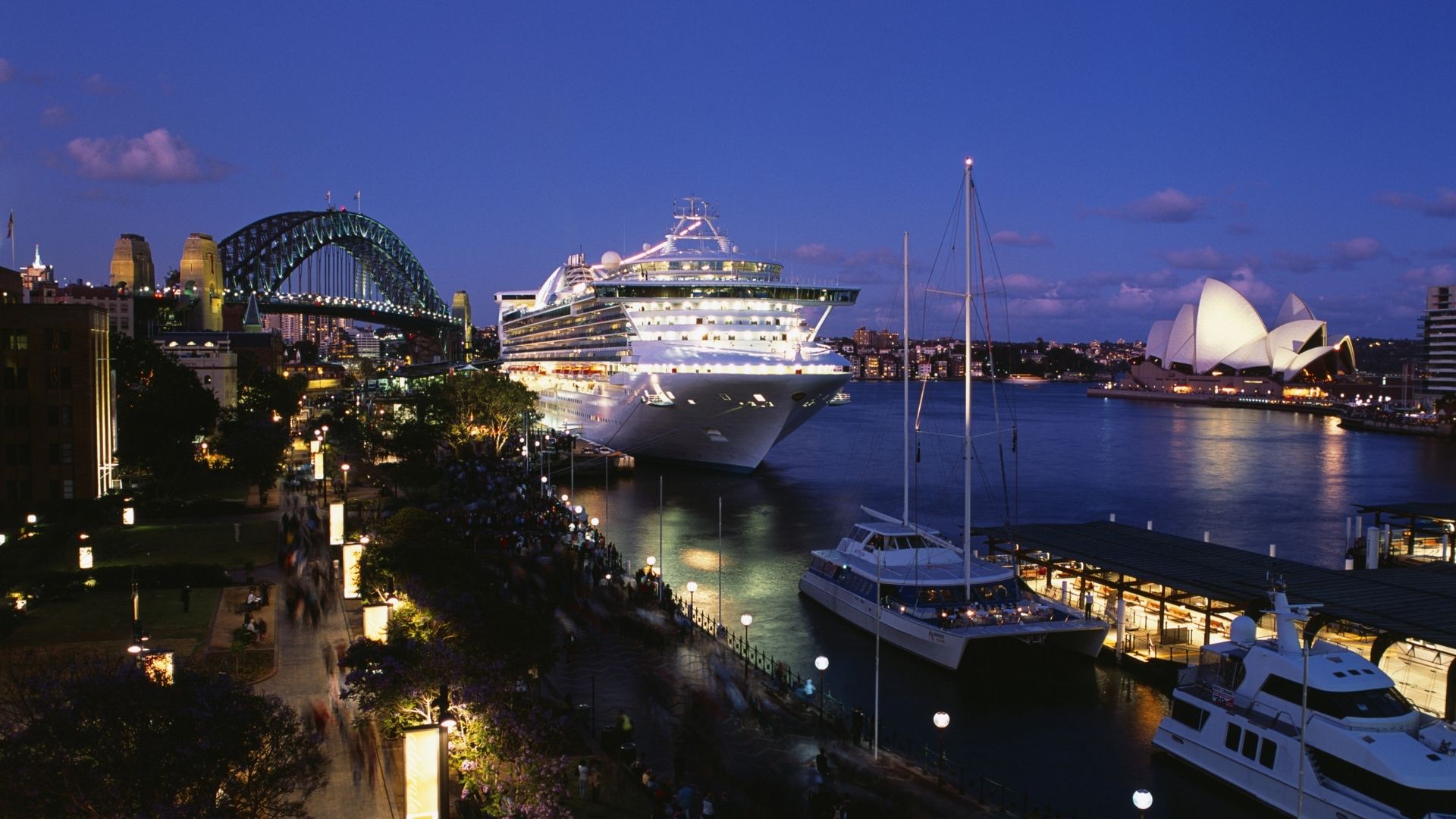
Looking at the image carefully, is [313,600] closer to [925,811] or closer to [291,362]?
[925,811]

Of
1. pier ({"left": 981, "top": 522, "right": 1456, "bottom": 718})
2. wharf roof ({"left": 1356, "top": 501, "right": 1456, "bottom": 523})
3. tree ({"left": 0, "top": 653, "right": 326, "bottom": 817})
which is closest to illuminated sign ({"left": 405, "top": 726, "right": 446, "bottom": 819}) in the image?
tree ({"left": 0, "top": 653, "right": 326, "bottom": 817})

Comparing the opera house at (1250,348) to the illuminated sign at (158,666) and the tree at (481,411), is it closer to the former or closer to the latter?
the tree at (481,411)

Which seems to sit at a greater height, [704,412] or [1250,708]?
[704,412]

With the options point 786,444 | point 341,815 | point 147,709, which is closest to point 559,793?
point 341,815

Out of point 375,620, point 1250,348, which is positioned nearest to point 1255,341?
point 1250,348

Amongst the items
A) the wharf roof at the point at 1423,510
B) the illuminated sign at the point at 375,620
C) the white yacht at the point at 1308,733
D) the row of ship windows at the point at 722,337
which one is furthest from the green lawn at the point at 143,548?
the wharf roof at the point at 1423,510

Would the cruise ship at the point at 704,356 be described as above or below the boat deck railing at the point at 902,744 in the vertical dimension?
above

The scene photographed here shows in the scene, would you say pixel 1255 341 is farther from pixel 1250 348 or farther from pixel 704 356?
pixel 704 356
